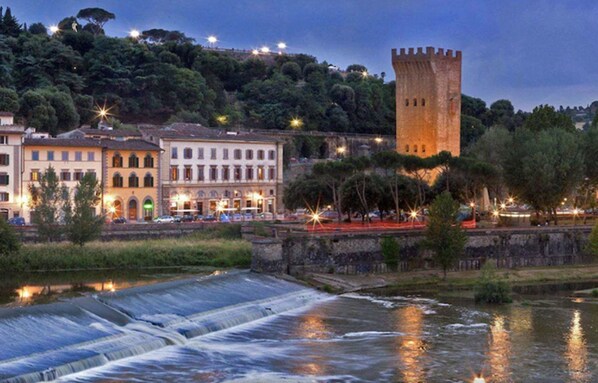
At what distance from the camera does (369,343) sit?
34.4 metres

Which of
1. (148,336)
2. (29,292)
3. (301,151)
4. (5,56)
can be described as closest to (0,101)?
(5,56)

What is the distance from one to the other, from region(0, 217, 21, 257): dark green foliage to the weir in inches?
420

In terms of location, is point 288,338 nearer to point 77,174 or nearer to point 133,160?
point 77,174

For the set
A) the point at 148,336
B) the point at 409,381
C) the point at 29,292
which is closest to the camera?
the point at 409,381

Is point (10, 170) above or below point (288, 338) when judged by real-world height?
above

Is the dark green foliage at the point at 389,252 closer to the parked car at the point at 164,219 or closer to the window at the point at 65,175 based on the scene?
the parked car at the point at 164,219

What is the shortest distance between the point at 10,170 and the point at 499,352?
124ft

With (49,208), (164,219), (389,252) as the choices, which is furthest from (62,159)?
(389,252)

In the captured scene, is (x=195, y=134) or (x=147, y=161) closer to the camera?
(x=147, y=161)

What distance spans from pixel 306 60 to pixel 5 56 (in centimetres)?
4554

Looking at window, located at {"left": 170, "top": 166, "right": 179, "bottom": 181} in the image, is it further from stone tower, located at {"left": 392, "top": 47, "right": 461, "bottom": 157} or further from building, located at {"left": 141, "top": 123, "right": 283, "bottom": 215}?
stone tower, located at {"left": 392, "top": 47, "right": 461, "bottom": 157}

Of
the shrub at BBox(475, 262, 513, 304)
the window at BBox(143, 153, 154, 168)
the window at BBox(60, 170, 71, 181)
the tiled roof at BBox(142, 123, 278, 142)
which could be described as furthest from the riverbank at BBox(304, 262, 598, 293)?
the tiled roof at BBox(142, 123, 278, 142)

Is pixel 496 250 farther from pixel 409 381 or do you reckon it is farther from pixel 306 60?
pixel 306 60

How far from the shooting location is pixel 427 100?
8462 centimetres
